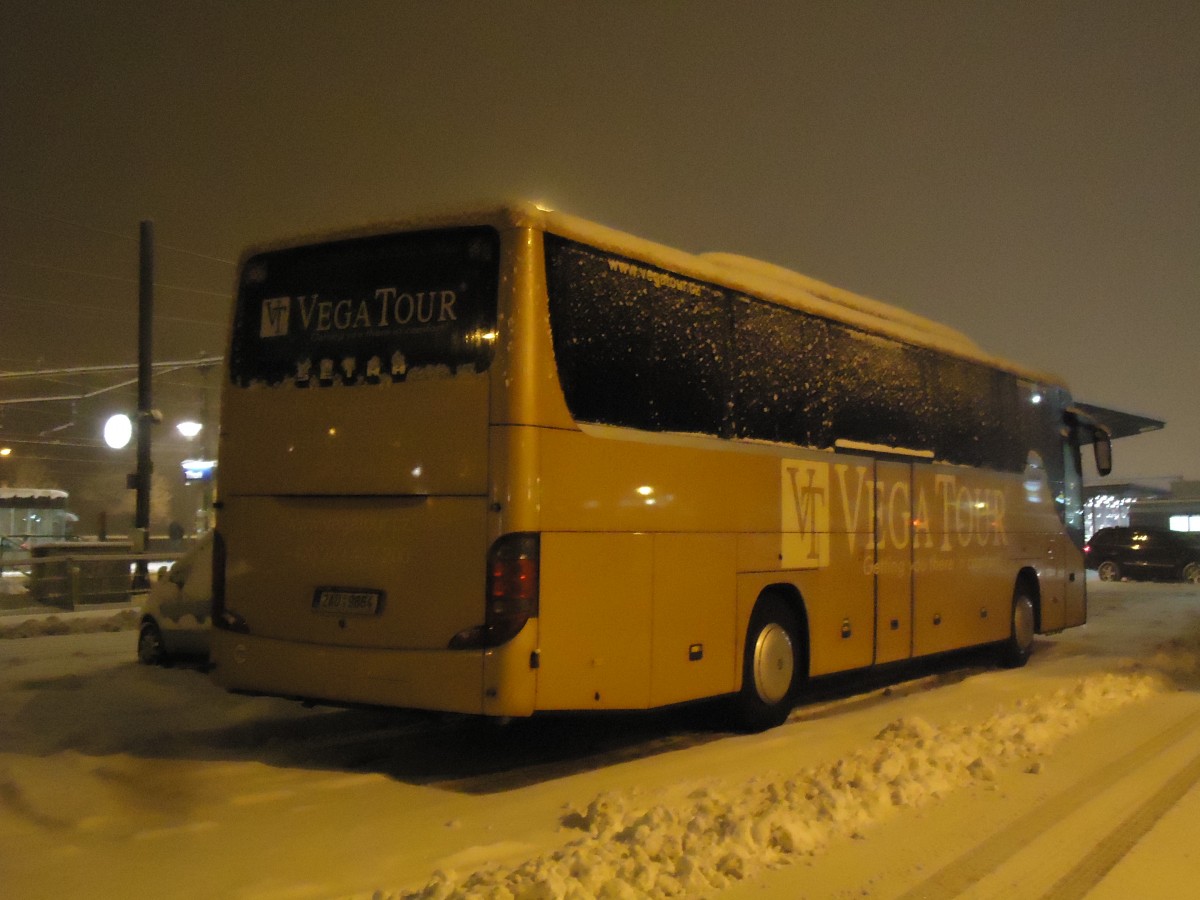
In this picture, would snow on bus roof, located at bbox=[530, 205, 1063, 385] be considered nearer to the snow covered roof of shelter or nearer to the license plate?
the license plate

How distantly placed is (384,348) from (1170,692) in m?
8.57

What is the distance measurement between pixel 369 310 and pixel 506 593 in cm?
207

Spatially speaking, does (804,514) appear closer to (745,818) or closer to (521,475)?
(521,475)

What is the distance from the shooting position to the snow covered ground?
4969mm

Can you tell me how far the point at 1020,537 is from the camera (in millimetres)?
13492

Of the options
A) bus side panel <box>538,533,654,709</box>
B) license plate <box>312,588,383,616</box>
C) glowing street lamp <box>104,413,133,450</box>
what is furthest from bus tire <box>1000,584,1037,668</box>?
glowing street lamp <box>104,413,133,450</box>

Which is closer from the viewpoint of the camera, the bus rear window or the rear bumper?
the rear bumper

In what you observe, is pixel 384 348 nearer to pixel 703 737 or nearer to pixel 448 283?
pixel 448 283

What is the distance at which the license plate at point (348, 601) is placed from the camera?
6.96m

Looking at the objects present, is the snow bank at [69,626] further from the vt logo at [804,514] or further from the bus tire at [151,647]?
the vt logo at [804,514]

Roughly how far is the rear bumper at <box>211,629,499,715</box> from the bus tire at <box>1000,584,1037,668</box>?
28.6 feet

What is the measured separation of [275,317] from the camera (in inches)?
300

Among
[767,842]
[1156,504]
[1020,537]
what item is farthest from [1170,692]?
[1156,504]

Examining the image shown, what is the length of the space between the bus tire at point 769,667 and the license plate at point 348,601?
2959 mm
